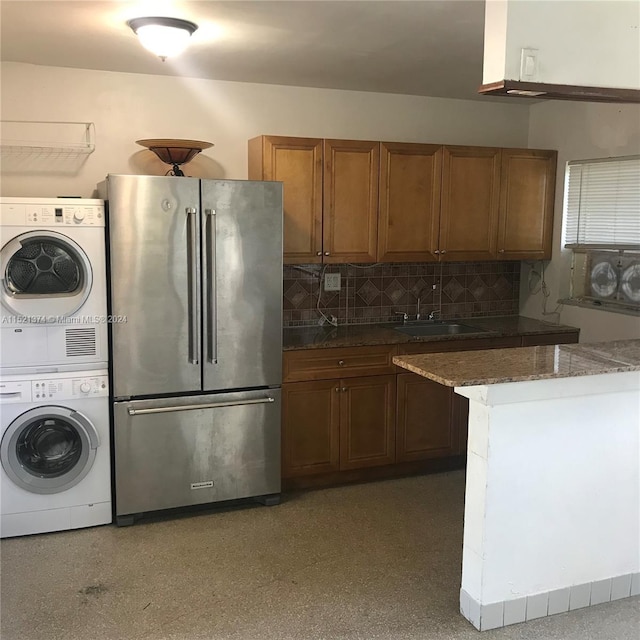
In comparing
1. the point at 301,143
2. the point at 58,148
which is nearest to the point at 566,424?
the point at 301,143

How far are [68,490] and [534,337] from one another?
2913 millimetres

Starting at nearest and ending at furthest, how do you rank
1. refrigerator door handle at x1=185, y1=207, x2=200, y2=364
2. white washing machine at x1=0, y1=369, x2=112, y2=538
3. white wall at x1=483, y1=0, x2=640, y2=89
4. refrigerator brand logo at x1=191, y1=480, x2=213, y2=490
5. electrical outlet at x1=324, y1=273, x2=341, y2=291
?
white wall at x1=483, y1=0, x2=640, y2=89
white washing machine at x1=0, y1=369, x2=112, y2=538
refrigerator door handle at x1=185, y1=207, x2=200, y2=364
refrigerator brand logo at x1=191, y1=480, x2=213, y2=490
electrical outlet at x1=324, y1=273, x2=341, y2=291

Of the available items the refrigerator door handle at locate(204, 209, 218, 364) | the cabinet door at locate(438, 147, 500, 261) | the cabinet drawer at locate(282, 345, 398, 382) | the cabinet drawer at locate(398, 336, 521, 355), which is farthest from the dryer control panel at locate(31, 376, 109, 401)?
the cabinet door at locate(438, 147, 500, 261)

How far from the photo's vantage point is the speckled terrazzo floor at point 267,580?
2688 mm

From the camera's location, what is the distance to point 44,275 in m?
3.34

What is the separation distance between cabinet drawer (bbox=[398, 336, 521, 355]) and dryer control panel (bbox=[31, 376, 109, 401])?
5.66ft

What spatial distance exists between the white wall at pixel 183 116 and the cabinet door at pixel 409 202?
1.31ft

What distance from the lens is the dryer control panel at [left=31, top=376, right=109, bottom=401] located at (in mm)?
3385

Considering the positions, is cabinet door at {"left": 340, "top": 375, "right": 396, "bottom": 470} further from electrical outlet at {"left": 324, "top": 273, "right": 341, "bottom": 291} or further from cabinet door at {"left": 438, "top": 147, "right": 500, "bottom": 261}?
cabinet door at {"left": 438, "top": 147, "right": 500, "bottom": 261}

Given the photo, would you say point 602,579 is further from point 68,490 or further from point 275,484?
point 68,490

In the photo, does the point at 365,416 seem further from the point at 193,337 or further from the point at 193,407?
the point at 193,337

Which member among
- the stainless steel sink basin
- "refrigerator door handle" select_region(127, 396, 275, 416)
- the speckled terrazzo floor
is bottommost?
the speckled terrazzo floor

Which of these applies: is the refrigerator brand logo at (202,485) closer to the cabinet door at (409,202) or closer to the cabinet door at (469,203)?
the cabinet door at (409,202)

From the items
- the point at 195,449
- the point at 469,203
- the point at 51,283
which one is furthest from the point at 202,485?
the point at 469,203
